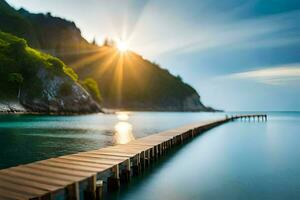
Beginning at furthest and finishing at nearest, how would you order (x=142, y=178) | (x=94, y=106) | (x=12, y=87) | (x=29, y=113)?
(x=94, y=106) < (x=12, y=87) < (x=29, y=113) < (x=142, y=178)

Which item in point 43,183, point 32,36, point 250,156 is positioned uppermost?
point 32,36

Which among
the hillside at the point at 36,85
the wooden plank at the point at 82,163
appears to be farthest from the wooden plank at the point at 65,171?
the hillside at the point at 36,85

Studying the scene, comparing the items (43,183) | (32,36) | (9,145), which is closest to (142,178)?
(43,183)

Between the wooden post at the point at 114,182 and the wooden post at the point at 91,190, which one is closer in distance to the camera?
the wooden post at the point at 91,190

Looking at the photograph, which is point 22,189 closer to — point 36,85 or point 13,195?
point 13,195

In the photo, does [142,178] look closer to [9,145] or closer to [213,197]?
[213,197]

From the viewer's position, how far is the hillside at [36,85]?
88.2 metres

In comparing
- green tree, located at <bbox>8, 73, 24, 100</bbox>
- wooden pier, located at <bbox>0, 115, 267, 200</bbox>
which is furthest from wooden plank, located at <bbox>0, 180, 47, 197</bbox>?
green tree, located at <bbox>8, 73, 24, 100</bbox>

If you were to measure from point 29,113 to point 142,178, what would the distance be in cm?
7391

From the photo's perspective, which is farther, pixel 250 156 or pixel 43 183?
pixel 250 156

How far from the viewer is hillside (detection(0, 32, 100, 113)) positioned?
8825cm

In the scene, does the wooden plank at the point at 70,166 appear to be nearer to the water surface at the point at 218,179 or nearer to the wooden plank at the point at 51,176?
the wooden plank at the point at 51,176

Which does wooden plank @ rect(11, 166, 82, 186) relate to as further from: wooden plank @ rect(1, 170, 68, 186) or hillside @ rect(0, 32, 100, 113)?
hillside @ rect(0, 32, 100, 113)

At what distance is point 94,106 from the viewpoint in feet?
363
